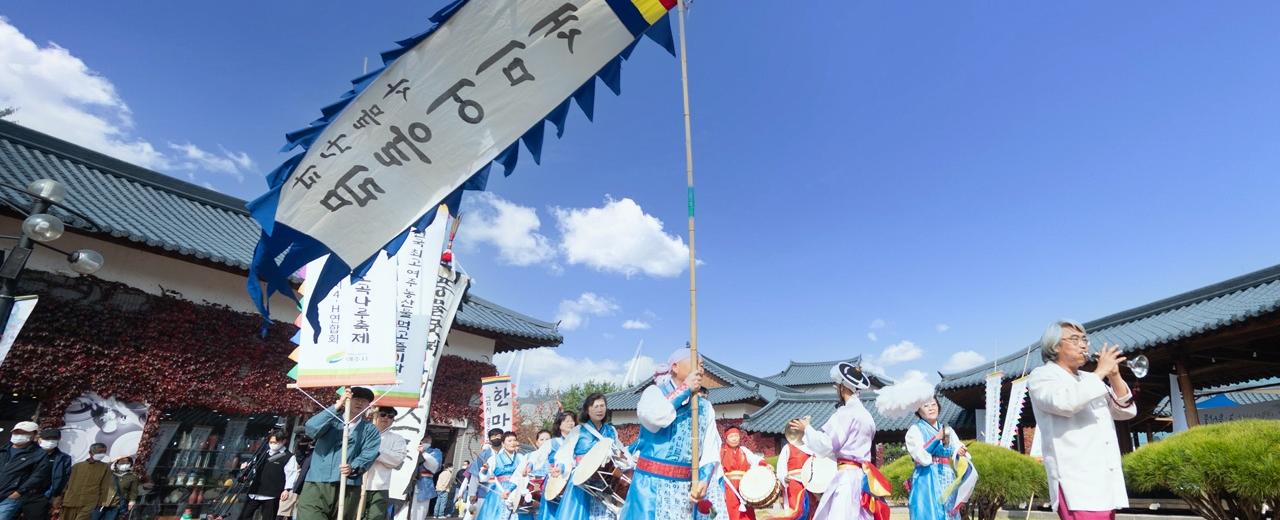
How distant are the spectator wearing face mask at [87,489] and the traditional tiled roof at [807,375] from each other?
131 ft

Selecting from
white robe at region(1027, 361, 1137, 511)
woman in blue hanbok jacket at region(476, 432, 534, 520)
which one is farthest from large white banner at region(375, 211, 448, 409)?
white robe at region(1027, 361, 1137, 511)

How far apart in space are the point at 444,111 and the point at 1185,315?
51.8ft

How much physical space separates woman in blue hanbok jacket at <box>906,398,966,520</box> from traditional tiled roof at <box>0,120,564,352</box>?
39.5ft

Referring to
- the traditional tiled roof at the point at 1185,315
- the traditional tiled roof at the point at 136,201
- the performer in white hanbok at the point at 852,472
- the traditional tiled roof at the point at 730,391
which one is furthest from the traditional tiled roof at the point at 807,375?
the performer in white hanbok at the point at 852,472

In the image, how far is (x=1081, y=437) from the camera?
127 inches

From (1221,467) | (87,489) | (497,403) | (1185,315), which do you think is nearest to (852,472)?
(1221,467)

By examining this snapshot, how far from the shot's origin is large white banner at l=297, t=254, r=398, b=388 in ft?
21.9

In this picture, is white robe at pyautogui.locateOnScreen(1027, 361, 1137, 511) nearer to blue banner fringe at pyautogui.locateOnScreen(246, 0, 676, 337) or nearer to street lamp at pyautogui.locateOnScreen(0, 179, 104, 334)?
blue banner fringe at pyautogui.locateOnScreen(246, 0, 676, 337)

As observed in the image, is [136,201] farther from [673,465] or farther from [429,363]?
[673,465]

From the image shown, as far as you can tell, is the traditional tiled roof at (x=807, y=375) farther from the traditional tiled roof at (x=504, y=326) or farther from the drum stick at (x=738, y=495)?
the drum stick at (x=738, y=495)

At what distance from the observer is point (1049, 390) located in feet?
10.7

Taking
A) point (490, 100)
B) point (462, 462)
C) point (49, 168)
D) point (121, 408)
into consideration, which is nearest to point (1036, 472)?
point (490, 100)

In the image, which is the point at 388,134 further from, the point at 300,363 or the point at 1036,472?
the point at 1036,472

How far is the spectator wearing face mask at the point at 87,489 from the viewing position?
836 centimetres
